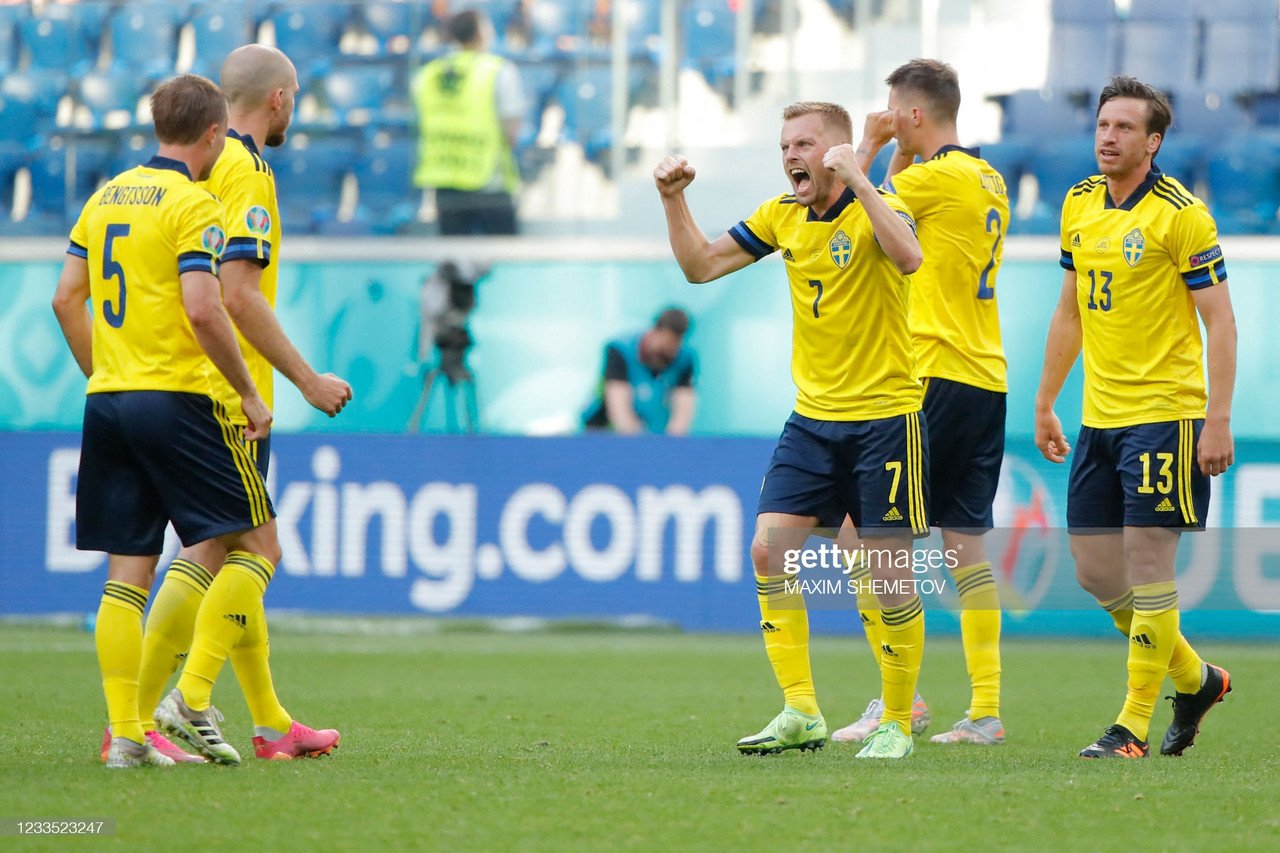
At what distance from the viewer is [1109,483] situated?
5.88 meters

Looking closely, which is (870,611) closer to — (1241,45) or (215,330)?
(215,330)

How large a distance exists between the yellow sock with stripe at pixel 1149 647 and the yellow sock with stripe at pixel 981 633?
65cm

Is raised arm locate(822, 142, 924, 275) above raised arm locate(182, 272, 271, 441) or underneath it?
above

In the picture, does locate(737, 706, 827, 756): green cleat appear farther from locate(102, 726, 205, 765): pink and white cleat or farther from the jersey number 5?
the jersey number 5

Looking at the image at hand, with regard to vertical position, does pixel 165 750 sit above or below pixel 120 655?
below

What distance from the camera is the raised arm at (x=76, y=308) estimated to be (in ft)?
17.7

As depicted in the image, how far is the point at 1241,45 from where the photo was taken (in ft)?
45.3

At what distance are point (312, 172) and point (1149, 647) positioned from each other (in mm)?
10692

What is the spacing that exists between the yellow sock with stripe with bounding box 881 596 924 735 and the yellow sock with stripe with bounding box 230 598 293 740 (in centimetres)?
195

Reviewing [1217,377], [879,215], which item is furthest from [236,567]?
[1217,377]

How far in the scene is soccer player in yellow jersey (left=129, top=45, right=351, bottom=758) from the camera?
521 centimetres

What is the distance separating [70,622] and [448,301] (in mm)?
4107

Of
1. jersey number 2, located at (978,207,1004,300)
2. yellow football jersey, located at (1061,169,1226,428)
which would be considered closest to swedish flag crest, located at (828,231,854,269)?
yellow football jersey, located at (1061,169,1226,428)

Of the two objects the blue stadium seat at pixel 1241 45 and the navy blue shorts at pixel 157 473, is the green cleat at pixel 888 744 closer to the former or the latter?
the navy blue shorts at pixel 157 473
